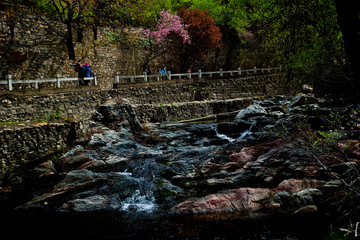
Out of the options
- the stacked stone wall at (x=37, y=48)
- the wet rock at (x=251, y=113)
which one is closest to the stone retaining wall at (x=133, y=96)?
the wet rock at (x=251, y=113)

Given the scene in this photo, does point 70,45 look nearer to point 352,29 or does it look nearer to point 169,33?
point 169,33

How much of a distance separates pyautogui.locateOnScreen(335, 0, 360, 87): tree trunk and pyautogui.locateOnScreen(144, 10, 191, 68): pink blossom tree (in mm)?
22551

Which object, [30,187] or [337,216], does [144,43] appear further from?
[337,216]

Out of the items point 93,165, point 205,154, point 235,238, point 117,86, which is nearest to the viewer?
point 235,238

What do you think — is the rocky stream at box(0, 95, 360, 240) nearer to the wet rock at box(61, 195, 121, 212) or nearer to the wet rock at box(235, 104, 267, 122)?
the wet rock at box(61, 195, 121, 212)

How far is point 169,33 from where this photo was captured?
2578 centimetres

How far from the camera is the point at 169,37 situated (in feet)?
85.6

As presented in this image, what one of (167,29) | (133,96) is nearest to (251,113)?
(133,96)

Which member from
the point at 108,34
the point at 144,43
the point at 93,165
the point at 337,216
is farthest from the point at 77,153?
the point at 144,43

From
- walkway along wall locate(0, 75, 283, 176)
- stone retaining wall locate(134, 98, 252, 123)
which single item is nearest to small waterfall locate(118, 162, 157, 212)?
walkway along wall locate(0, 75, 283, 176)

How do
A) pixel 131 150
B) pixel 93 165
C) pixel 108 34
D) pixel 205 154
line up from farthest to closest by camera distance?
1. pixel 108 34
2. pixel 131 150
3. pixel 205 154
4. pixel 93 165

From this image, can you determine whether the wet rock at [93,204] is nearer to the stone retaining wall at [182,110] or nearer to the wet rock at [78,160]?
the wet rock at [78,160]

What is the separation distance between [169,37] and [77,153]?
17.8m

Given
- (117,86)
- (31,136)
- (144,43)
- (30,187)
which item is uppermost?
(144,43)
